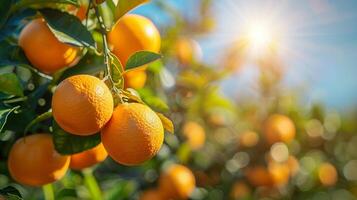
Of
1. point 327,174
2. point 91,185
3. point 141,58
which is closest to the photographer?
point 141,58

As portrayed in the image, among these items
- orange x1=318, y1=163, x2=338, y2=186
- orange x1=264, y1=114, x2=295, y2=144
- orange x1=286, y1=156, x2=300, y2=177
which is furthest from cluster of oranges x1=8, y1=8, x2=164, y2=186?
orange x1=318, y1=163, x2=338, y2=186

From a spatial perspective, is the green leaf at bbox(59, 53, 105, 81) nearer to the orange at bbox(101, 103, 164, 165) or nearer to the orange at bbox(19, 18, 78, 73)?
the orange at bbox(19, 18, 78, 73)

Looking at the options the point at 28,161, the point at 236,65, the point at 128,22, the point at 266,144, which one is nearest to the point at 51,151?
the point at 28,161

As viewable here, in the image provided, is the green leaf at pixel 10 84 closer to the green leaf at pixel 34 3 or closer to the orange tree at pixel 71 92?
the orange tree at pixel 71 92

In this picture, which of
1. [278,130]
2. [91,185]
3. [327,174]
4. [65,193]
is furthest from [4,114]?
[327,174]

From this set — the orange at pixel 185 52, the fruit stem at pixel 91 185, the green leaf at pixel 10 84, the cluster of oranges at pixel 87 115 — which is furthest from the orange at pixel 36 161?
the orange at pixel 185 52

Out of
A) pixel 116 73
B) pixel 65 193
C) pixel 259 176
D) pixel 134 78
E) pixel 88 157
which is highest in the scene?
pixel 116 73

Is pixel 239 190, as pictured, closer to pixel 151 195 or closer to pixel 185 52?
pixel 151 195
